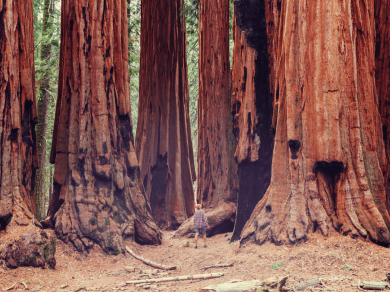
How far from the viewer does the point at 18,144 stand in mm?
5395

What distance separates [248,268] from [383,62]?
200 inches

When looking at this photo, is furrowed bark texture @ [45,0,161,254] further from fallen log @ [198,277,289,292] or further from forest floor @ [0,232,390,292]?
fallen log @ [198,277,289,292]

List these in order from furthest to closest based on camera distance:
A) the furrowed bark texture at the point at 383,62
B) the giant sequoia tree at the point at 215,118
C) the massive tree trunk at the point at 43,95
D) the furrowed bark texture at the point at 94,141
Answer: the massive tree trunk at the point at 43,95
the giant sequoia tree at the point at 215,118
the furrowed bark texture at the point at 383,62
the furrowed bark texture at the point at 94,141

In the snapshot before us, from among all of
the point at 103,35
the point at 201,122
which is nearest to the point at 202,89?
the point at 201,122

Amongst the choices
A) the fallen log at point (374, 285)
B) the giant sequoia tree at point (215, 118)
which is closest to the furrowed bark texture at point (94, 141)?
the giant sequoia tree at point (215, 118)

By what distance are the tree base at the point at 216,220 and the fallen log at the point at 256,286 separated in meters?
5.15

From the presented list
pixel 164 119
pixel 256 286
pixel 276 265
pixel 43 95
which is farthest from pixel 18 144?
pixel 43 95

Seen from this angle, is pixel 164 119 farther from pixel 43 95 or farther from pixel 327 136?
pixel 327 136

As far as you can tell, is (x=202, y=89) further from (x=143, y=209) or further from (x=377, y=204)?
(x=377, y=204)

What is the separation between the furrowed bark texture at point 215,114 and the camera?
9.38 m

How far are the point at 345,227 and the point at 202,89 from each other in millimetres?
6534

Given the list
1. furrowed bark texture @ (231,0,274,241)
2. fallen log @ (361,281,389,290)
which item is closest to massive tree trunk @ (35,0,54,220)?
furrowed bark texture @ (231,0,274,241)

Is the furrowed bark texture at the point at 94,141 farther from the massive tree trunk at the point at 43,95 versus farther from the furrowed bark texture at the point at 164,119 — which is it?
the massive tree trunk at the point at 43,95

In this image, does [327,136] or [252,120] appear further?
[252,120]
